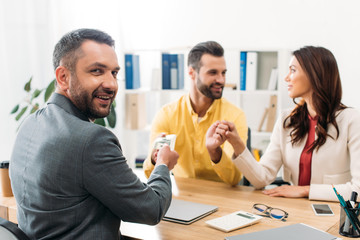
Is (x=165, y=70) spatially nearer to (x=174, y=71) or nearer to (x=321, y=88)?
(x=174, y=71)

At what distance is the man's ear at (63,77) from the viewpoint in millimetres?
Answer: 1286

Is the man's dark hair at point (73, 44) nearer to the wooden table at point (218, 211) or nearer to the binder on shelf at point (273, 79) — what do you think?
the wooden table at point (218, 211)

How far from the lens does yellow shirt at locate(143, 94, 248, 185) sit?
233 centimetres

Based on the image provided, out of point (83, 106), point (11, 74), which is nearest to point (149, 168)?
point (83, 106)

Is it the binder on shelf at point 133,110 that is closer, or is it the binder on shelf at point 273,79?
the binder on shelf at point 273,79

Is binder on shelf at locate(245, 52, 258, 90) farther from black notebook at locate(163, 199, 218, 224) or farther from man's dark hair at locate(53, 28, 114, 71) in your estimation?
man's dark hair at locate(53, 28, 114, 71)

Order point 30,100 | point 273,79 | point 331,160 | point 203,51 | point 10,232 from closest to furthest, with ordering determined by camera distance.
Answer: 1. point 10,232
2. point 331,160
3. point 203,51
4. point 30,100
5. point 273,79

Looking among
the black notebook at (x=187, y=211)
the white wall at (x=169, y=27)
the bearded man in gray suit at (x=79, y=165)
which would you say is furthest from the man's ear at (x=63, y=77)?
the white wall at (x=169, y=27)

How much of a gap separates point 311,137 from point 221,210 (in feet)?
2.37

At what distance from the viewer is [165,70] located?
3695 mm

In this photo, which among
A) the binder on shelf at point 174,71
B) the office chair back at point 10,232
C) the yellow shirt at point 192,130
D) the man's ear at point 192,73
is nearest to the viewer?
the office chair back at point 10,232

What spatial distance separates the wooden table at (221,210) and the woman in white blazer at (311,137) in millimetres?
103

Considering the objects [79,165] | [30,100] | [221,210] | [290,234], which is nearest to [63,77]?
[79,165]

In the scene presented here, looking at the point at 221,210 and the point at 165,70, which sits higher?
the point at 165,70
